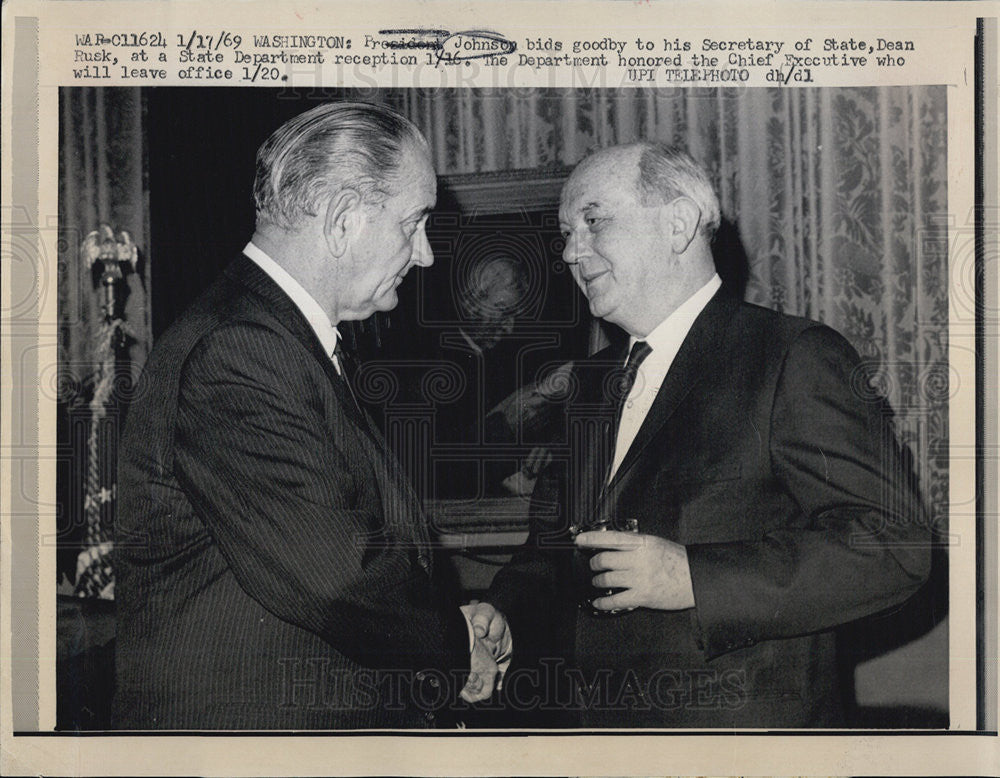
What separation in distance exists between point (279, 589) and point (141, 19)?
185 centimetres

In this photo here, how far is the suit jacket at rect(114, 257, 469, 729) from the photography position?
2.84 m

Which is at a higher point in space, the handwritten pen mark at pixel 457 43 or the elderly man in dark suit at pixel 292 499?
the handwritten pen mark at pixel 457 43

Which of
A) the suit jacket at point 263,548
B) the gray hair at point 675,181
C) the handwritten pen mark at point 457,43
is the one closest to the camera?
the suit jacket at point 263,548

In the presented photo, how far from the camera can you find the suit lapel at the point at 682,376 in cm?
306

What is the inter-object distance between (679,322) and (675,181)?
438 millimetres

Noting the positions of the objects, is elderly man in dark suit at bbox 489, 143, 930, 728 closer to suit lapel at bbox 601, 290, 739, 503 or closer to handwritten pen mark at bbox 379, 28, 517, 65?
suit lapel at bbox 601, 290, 739, 503

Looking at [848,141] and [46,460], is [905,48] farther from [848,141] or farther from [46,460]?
[46,460]

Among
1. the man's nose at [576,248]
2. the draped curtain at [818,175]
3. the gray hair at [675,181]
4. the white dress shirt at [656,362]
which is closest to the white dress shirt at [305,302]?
the draped curtain at [818,175]

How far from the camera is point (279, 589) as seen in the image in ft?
9.39

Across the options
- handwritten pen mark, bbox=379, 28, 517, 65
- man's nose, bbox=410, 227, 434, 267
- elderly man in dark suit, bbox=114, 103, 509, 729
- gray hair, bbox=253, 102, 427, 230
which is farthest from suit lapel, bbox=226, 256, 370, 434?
handwritten pen mark, bbox=379, 28, 517, 65

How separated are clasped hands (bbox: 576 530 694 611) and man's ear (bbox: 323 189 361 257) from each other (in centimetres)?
112

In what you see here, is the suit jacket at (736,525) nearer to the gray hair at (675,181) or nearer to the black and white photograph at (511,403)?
the black and white photograph at (511,403)

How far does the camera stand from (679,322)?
3113mm

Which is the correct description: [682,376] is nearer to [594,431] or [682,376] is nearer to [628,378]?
[628,378]
